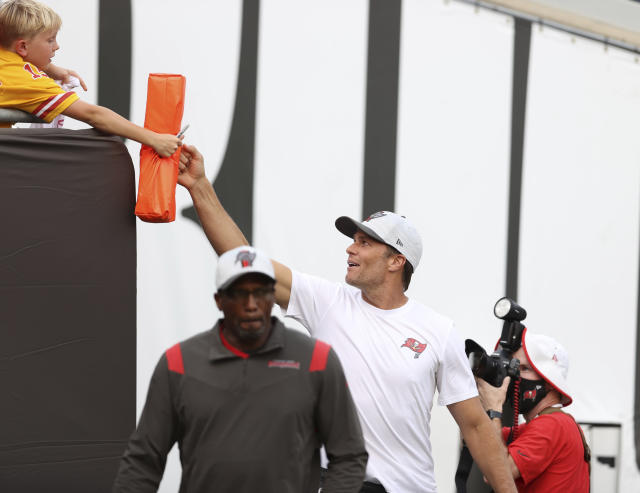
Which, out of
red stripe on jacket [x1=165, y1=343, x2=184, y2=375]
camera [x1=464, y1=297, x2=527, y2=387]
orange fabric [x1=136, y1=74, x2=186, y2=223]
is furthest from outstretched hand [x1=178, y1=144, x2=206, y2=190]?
camera [x1=464, y1=297, x2=527, y2=387]

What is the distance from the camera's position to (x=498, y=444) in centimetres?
337

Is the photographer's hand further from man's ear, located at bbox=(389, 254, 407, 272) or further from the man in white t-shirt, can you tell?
man's ear, located at bbox=(389, 254, 407, 272)

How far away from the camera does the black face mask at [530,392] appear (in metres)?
3.73

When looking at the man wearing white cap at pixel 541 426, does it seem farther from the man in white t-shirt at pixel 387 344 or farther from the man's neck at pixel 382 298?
the man's neck at pixel 382 298

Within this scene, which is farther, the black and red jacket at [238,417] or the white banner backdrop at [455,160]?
the white banner backdrop at [455,160]

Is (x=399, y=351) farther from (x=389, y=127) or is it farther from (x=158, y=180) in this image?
(x=389, y=127)

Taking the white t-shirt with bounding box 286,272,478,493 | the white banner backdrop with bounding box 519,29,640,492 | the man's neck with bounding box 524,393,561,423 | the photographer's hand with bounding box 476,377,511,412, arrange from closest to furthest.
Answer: the white t-shirt with bounding box 286,272,478,493 < the photographer's hand with bounding box 476,377,511,412 < the man's neck with bounding box 524,393,561,423 < the white banner backdrop with bounding box 519,29,640,492

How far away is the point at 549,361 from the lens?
376 centimetres

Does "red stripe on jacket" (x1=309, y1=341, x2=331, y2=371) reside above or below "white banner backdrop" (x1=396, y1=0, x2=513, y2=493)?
below

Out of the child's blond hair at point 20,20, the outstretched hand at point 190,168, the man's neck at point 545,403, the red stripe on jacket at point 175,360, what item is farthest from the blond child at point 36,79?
the man's neck at point 545,403

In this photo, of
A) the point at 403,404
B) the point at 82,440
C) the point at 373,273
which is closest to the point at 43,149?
the point at 82,440

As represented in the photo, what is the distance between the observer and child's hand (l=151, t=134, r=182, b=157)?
117 inches

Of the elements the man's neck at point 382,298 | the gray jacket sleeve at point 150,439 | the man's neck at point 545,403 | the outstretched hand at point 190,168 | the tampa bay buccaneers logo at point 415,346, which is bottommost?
the man's neck at point 545,403

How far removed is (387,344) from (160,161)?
95 cm
